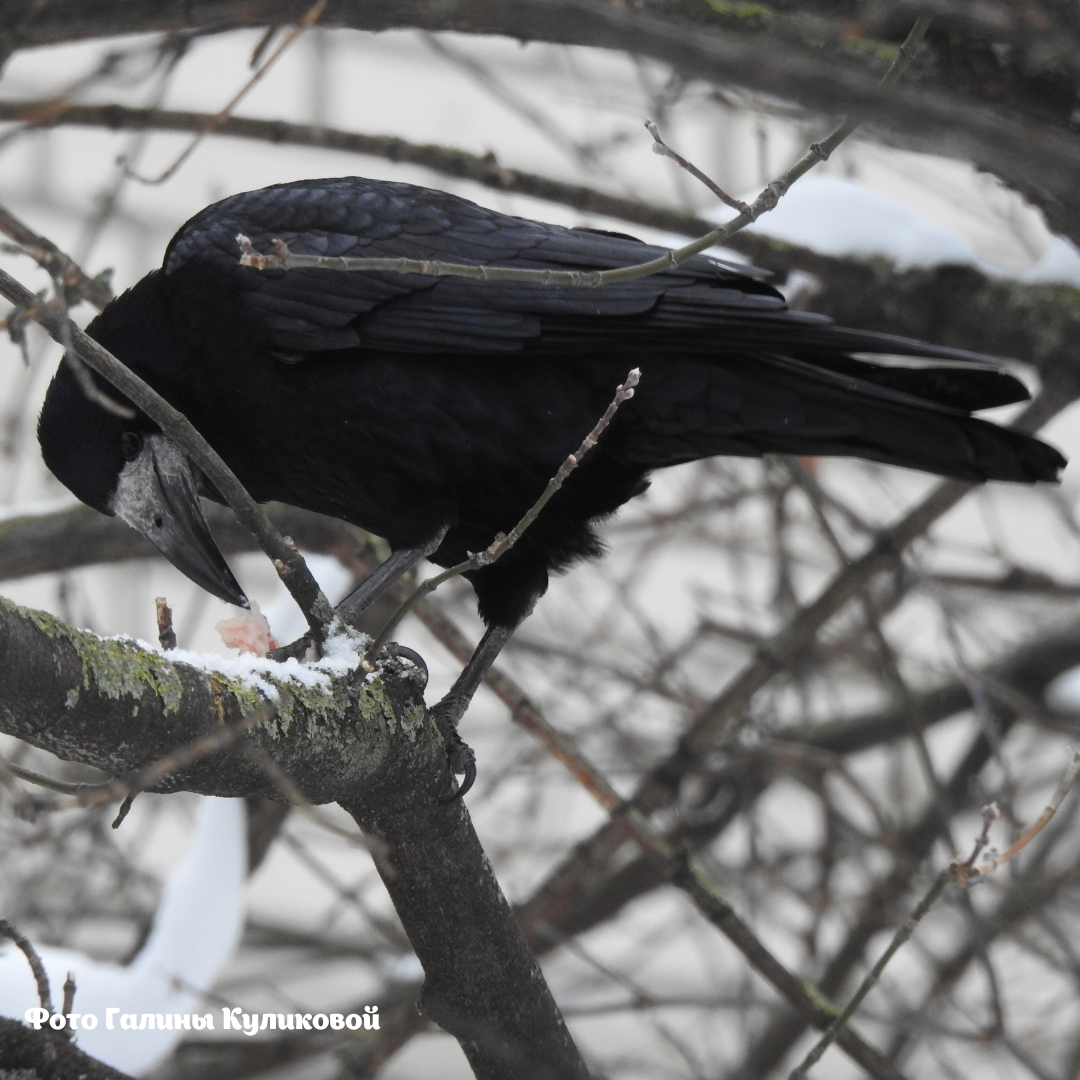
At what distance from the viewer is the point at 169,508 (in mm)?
3008

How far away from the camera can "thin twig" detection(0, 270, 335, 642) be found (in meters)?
1.88

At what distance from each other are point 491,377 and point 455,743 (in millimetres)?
740

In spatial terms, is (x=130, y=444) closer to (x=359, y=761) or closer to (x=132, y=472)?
(x=132, y=472)

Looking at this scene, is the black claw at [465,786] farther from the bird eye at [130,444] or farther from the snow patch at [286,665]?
the bird eye at [130,444]

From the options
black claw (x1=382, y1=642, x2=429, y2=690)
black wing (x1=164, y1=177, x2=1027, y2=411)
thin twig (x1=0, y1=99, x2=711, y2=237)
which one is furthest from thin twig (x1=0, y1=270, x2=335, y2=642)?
thin twig (x1=0, y1=99, x2=711, y2=237)

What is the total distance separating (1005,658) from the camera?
15.4ft

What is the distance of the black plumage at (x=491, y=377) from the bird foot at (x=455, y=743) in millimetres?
350

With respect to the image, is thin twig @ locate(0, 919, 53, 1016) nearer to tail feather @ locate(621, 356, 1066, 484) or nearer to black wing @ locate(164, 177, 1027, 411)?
black wing @ locate(164, 177, 1027, 411)

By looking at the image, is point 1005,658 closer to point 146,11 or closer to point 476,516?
point 476,516

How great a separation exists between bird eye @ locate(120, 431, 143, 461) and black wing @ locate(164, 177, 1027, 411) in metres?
0.34

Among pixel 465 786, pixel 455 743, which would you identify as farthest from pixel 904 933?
pixel 455 743

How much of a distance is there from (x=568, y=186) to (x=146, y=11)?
121 cm

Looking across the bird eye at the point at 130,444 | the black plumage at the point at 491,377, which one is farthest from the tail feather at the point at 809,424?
the bird eye at the point at 130,444

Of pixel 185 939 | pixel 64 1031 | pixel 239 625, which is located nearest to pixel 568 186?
pixel 239 625
